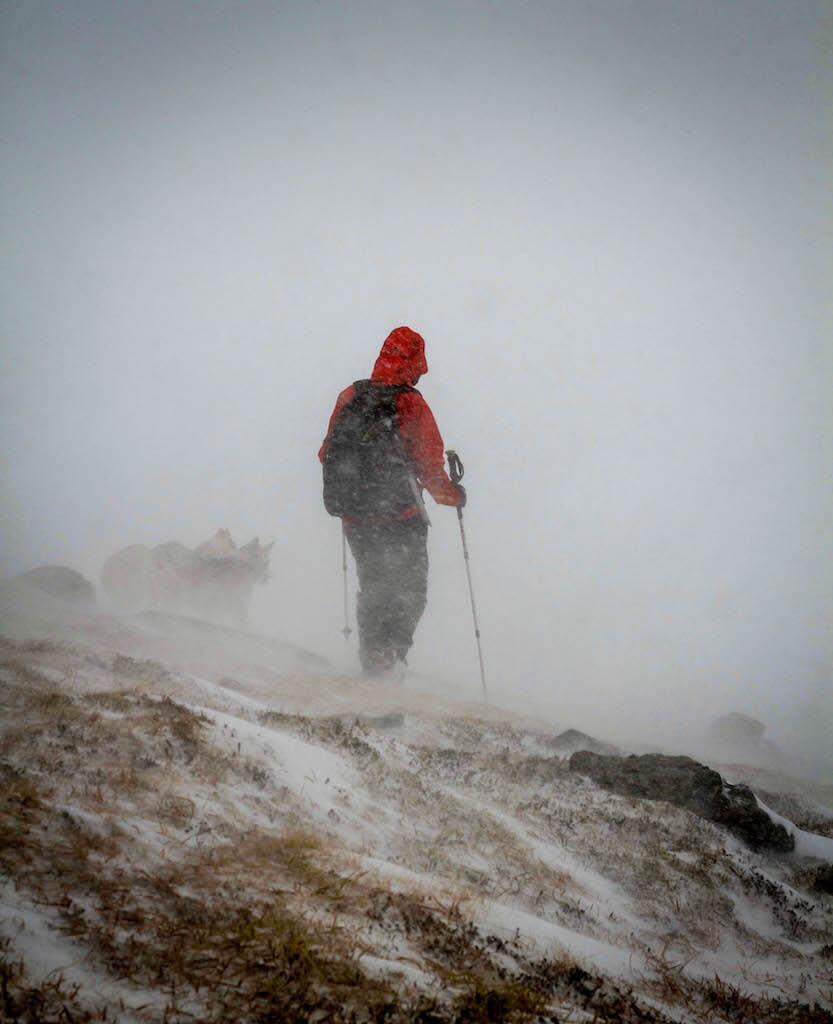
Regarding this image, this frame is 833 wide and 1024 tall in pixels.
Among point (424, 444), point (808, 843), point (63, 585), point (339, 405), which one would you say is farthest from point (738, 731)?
point (63, 585)

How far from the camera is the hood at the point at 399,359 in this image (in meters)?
9.19

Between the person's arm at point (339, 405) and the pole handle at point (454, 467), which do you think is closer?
the person's arm at point (339, 405)

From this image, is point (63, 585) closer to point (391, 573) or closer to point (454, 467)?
point (391, 573)

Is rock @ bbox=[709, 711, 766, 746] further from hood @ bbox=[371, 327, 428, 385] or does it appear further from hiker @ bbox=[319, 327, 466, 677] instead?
hood @ bbox=[371, 327, 428, 385]

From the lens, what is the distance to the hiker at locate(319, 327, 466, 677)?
915 centimetres

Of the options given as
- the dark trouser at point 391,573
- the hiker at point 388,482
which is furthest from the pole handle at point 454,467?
the dark trouser at point 391,573

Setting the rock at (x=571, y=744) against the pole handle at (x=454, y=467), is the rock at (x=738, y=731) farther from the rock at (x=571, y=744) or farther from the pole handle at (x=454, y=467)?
the pole handle at (x=454, y=467)

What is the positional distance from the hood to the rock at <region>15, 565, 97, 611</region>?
9160mm

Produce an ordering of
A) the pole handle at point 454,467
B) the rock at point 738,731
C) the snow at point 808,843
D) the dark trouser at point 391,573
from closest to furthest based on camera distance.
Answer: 1. the snow at point 808,843
2. the dark trouser at point 391,573
3. the pole handle at point 454,467
4. the rock at point 738,731

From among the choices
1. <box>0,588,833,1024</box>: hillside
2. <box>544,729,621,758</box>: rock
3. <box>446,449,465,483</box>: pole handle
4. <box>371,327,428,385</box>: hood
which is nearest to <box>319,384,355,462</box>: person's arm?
<box>371,327,428,385</box>: hood

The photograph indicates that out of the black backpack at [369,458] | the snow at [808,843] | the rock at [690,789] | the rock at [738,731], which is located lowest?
the rock at [738,731]

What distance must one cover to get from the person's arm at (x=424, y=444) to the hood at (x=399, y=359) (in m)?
0.33

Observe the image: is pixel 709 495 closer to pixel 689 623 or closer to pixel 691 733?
pixel 689 623

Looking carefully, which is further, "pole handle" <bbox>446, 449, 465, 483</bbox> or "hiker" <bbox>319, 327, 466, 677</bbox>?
"pole handle" <bbox>446, 449, 465, 483</bbox>
